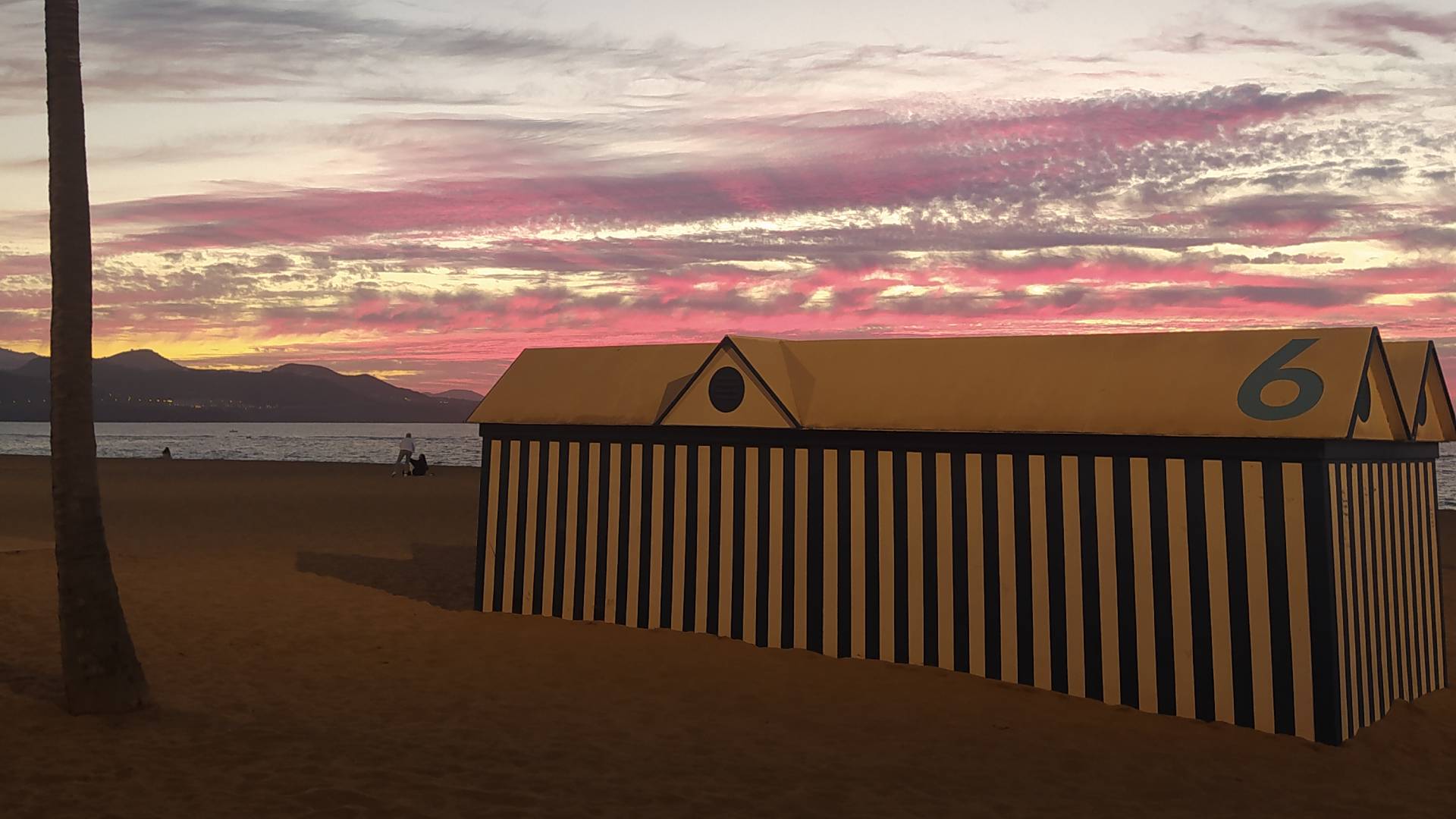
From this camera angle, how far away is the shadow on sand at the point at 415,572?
15586mm

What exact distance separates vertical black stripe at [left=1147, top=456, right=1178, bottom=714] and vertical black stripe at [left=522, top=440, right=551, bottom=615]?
7216 mm

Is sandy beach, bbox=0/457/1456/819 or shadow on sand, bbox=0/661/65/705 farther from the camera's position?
shadow on sand, bbox=0/661/65/705

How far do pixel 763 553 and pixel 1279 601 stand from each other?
16.7ft

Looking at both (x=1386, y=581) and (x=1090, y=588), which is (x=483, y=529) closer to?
(x=1090, y=588)

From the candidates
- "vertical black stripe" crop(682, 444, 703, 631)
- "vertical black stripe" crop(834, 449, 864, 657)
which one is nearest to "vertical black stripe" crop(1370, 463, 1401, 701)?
"vertical black stripe" crop(834, 449, 864, 657)

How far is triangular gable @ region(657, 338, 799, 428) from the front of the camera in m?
12.1

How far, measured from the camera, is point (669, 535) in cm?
1287

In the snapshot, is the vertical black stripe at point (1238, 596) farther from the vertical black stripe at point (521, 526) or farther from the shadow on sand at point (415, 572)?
the shadow on sand at point (415, 572)

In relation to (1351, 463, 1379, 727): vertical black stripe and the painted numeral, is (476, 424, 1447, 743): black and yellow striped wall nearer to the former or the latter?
(1351, 463, 1379, 727): vertical black stripe

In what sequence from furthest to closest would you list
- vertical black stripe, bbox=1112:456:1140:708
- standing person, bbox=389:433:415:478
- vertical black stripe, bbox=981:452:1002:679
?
1. standing person, bbox=389:433:415:478
2. vertical black stripe, bbox=981:452:1002:679
3. vertical black stripe, bbox=1112:456:1140:708

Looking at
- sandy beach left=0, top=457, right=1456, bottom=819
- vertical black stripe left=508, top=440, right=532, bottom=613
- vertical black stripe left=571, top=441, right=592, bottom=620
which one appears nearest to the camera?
sandy beach left=0, top=457, right=1456, bottom=819

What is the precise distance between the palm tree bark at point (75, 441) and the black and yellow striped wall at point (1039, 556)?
18.7 ft

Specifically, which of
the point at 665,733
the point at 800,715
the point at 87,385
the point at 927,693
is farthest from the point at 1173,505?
the point at 87,385

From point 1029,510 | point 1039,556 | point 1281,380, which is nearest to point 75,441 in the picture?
Answer: point 1029,510
